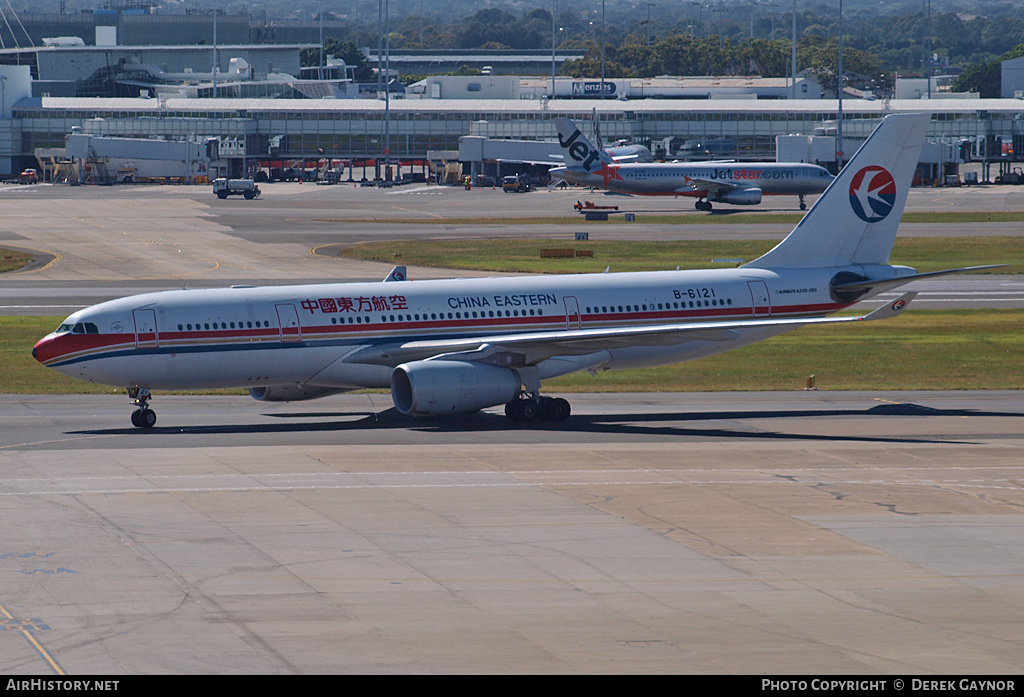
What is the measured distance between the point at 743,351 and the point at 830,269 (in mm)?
9865

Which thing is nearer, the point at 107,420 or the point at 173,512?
the point at 173,512

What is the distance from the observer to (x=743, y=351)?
55531 mm

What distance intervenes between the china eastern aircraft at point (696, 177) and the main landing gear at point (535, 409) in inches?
3820

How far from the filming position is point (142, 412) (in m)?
39.3

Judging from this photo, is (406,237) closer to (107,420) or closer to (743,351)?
(743,351)

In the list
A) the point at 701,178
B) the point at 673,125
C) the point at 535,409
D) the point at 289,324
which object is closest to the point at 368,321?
the point at 289,324

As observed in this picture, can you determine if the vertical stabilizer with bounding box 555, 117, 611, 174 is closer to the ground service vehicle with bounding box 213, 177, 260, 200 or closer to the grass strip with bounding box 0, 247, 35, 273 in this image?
the ground service vehicle with bounding box 213, 177, 260, 200

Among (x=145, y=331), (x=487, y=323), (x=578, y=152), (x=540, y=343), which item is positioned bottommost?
(x=540, y=343)

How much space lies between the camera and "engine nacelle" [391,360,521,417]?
3825 centimetres

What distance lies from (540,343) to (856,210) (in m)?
14.5

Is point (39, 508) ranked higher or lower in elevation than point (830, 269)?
lower

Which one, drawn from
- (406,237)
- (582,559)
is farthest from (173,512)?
(406,237)

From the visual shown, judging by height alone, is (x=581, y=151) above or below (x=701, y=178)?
above

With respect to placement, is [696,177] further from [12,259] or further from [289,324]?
[289,324]
